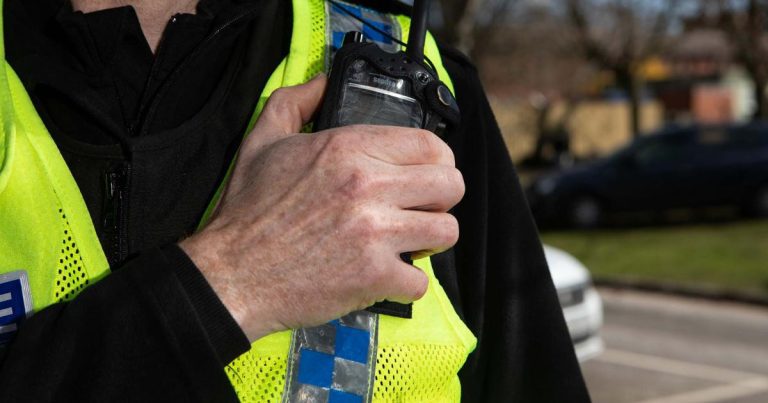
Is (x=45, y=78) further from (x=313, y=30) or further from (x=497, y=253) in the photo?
(x=497, y=253)

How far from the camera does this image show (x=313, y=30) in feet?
4.36

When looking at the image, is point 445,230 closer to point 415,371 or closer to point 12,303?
point 415,371

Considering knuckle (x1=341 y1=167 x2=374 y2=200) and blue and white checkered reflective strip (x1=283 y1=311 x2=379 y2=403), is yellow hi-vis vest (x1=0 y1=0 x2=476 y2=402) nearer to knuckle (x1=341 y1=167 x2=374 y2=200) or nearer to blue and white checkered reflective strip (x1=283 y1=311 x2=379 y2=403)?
blue and white checkered reflective strip (x1=283 y1=311 x2=379 y2=403)

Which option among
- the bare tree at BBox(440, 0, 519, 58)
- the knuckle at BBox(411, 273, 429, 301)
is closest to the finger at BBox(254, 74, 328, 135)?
the knuckle at BBox(411, 273, 429, 301)

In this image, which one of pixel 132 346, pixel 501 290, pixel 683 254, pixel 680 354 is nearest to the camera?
pixel 132 346

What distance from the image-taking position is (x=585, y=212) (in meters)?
15.1

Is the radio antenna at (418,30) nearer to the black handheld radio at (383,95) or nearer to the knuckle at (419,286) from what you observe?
the black handheld radio at (383,95)

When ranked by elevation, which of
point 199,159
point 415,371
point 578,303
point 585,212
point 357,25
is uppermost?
point 357,25

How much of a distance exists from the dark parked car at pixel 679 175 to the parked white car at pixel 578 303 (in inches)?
288

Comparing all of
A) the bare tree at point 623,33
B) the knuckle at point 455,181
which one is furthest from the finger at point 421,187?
the bare tree at point 623,33

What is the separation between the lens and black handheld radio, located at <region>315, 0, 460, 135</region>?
1.15 meters

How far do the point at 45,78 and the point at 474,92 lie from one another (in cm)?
56

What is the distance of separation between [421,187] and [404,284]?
4.0 inches

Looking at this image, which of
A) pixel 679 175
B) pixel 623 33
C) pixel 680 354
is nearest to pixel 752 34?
pixel 623 33
